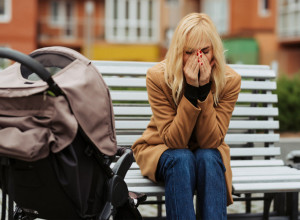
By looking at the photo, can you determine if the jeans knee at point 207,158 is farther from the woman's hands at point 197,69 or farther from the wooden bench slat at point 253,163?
the wooden bench slat at point 253,163

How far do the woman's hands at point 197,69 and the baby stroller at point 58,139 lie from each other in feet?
2.07

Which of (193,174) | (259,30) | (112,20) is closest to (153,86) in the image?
(193,174)

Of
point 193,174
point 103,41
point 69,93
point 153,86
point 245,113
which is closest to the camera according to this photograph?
point 69,93

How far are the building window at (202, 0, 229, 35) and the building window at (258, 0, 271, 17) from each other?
268 centimetres

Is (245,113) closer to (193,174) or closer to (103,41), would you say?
(193,174)

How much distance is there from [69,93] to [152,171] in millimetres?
1095

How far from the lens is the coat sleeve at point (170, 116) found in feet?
11.0

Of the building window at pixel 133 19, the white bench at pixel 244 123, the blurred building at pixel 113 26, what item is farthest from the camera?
the building window at pixel 133 19

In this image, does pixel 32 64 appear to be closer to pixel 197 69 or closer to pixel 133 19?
pixel 197 69

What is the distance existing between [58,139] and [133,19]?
3743 cm

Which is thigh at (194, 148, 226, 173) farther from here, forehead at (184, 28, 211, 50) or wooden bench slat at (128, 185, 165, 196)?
forehead at (184, 28, 211, 50)

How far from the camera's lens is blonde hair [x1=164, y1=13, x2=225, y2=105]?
11.1ft

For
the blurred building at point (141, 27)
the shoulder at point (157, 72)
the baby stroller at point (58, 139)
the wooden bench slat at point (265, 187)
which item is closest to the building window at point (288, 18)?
the blurred building at point (141, 27)

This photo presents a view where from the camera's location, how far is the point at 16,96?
2.57 meters
